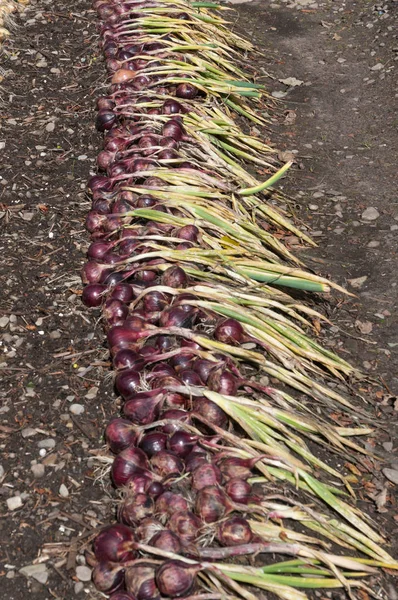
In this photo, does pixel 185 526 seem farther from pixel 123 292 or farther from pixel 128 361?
pixel 123 292

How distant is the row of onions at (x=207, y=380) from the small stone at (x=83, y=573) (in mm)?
39

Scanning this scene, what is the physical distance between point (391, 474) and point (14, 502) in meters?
1.20

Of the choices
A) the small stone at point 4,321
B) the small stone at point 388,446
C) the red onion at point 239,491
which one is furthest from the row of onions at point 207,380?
the small stone at point 4,321

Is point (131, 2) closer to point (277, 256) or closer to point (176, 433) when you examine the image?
point (277, 256)

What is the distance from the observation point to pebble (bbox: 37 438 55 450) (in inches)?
92.7

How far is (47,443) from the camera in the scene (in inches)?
93.0

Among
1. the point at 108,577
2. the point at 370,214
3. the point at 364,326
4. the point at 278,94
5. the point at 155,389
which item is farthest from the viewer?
the point at 278,94

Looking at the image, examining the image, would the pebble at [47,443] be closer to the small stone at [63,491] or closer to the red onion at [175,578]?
the small stone at [63,491]

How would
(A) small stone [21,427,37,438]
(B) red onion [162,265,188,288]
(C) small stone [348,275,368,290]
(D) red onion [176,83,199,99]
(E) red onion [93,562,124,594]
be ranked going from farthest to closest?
(D) red onion [176,83,199,99] → (C) small stone [348,275,368,290] → (B) red onion [162,265,188,288] → (A) small stone [21,427,37,438] → (E) red onion [93,562,124,594]

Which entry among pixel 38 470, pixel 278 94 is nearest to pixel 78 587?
pixel 38 470

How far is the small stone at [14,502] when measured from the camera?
2186mm

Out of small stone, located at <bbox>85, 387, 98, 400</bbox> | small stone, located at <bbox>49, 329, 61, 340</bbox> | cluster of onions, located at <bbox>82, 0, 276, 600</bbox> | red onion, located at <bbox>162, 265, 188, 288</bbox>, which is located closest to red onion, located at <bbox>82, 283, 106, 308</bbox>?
cluster of onions, located at <bbox>82, 0, 276, 600</bbox>

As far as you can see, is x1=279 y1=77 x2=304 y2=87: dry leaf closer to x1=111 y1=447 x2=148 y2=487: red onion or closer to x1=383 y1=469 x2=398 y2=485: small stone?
x1=383 y1=469 x2=398 y2=485: small stone

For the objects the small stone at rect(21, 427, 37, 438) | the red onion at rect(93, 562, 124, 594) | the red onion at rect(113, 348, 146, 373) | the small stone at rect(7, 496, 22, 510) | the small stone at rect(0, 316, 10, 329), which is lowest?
the small stone at rect(0, 316, 10, 329)
